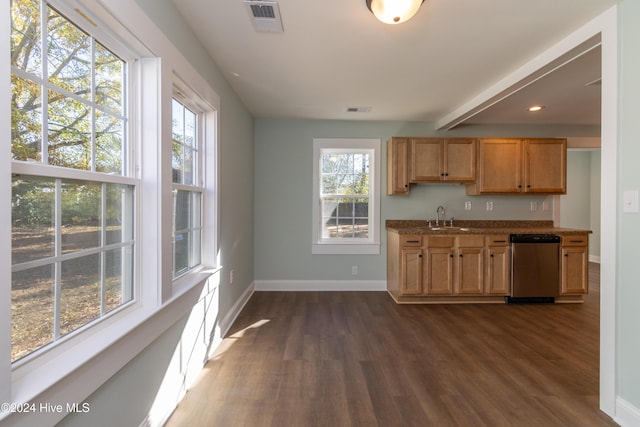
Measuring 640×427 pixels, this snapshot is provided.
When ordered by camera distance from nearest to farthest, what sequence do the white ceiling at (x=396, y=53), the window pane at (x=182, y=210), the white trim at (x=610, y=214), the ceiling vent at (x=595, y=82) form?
1. the white trim at (x=610, y=214)
2. the white ceiling at (x=396, y=53)
3. the window pane at (x=182, y=210)
4. the ceiling vent at (x=595, y=82)

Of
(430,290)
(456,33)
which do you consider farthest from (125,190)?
(430,290)

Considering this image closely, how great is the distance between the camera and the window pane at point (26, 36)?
97cm

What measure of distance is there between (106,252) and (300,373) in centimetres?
153

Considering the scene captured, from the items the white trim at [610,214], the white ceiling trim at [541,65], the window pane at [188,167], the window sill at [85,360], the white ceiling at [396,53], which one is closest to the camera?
the window sill at [85,360]

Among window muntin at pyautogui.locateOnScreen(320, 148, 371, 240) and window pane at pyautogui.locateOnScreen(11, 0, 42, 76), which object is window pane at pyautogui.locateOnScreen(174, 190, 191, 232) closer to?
window pane at pyautogui.locateOnScreen(11, 0, 42, 76)

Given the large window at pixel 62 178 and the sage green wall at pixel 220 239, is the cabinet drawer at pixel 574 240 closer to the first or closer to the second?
the sage green wall at pixel 220 239

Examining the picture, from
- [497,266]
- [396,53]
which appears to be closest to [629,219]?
[396,53]

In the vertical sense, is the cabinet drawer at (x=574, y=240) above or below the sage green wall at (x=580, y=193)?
below

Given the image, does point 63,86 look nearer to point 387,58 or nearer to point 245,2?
point 245,2

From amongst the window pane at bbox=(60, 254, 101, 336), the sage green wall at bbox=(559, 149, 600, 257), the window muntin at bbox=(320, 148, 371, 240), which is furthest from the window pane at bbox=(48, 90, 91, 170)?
the sage green wall at bbox=(559, 149, 600, 257)

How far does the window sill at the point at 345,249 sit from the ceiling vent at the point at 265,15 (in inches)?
A: 114

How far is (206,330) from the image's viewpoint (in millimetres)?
2406

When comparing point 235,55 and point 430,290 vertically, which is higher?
point 235,55

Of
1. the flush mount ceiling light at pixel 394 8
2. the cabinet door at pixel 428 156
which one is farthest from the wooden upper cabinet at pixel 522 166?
the flush mount ceiling light at pixel 394 8
